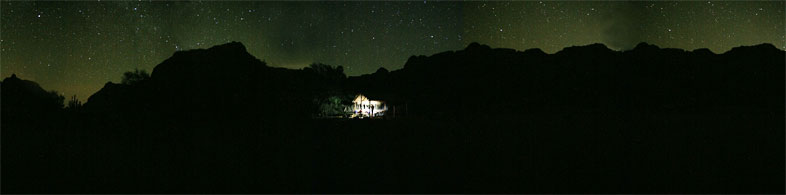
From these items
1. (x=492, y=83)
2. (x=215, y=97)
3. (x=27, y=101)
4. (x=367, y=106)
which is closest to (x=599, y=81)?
(x=492, y=83)

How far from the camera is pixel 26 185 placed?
7098 mm

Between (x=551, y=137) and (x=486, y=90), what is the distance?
5971 cm

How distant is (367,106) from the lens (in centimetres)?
4128

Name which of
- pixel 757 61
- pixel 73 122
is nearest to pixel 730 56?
pixel 757 61

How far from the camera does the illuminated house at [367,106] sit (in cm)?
3991

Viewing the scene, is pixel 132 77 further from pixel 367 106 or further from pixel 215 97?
pixel 367 106

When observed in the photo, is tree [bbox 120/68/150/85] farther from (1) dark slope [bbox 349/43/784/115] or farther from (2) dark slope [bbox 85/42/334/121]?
(1) dark slope [bbox 349/43/784/115]

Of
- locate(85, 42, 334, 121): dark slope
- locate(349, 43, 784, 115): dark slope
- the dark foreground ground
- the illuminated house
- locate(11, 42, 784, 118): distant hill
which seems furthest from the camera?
locate(349, 43, 784, 115): dark slope

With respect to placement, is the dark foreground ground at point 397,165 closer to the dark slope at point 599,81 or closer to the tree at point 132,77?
the tree at point 132,77

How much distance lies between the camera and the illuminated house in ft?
131

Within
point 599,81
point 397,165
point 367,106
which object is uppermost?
point 599,81

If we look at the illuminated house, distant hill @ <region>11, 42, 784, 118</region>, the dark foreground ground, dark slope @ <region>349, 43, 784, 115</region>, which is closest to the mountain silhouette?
the dark foreground ground

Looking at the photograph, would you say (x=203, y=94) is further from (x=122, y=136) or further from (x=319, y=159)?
(x=319, y=159)

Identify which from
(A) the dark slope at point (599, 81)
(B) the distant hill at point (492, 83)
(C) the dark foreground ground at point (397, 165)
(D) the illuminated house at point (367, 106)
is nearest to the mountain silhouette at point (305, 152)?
(C) the dark foreground ground at point (397, 165)
